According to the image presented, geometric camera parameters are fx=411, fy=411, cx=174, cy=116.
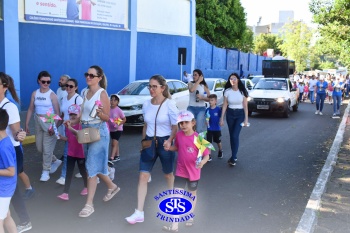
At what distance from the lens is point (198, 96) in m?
7.98

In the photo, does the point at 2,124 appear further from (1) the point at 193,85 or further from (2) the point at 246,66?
(2) the point at 246,66

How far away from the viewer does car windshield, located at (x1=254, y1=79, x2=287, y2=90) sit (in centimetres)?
1733

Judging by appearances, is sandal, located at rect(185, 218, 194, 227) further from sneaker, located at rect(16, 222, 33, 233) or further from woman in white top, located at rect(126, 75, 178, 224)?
sneaker, located at rect(16, 222, 33, 233)

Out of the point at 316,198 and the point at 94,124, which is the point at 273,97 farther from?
the point at 94,124

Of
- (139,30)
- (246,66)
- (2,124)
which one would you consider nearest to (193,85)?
(2,124)

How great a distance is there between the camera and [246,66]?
42031 millimetres

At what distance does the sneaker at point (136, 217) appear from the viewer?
4.88 metres

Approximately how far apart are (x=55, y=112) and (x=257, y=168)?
12.8ft

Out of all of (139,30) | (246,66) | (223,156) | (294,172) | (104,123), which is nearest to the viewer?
(104,123)

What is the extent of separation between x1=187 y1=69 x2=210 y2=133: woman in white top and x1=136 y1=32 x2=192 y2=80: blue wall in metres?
12.0

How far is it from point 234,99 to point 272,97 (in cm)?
875

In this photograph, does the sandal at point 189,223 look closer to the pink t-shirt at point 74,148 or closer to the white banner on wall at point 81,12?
the pink t-shirt at point 74,148

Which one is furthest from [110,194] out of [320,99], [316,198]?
[320,99]

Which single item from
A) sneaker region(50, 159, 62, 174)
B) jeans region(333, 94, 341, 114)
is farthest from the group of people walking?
jeans region(333, 94, 341, 114)
